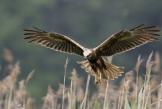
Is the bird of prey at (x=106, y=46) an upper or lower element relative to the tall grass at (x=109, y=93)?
upper

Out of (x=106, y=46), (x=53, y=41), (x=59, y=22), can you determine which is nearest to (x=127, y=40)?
(x=106, y=46)

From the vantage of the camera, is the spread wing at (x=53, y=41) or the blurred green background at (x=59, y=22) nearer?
the spread wing at (x=53, y=41)

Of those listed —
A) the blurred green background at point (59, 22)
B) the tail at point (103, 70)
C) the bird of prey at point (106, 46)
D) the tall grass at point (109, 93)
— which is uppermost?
the blurred green background at point (59, 22)

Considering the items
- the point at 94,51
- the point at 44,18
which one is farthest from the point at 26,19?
the point at 94,51

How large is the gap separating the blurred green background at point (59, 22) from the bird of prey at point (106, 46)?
54.2 ft

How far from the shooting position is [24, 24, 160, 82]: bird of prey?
5777 millimetres

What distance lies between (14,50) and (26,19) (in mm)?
2781

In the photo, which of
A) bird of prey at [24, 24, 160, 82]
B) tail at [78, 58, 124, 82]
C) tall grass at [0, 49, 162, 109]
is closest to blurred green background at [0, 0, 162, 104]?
tall grass at [0, 49, 162, 109]

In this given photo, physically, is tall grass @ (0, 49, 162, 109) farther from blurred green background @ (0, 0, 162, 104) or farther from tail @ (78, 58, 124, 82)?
blurred green background @ (0, 0, 162, 104)

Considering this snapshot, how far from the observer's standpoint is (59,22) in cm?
2638

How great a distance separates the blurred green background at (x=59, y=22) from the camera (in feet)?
80.3

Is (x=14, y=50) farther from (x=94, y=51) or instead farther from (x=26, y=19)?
(x=94, y=51)

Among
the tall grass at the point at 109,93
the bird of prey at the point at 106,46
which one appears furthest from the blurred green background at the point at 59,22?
the bird of prey at the point at 106,46

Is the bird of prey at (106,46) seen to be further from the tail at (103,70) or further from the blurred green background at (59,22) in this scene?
the blurred green background at (59,22)
